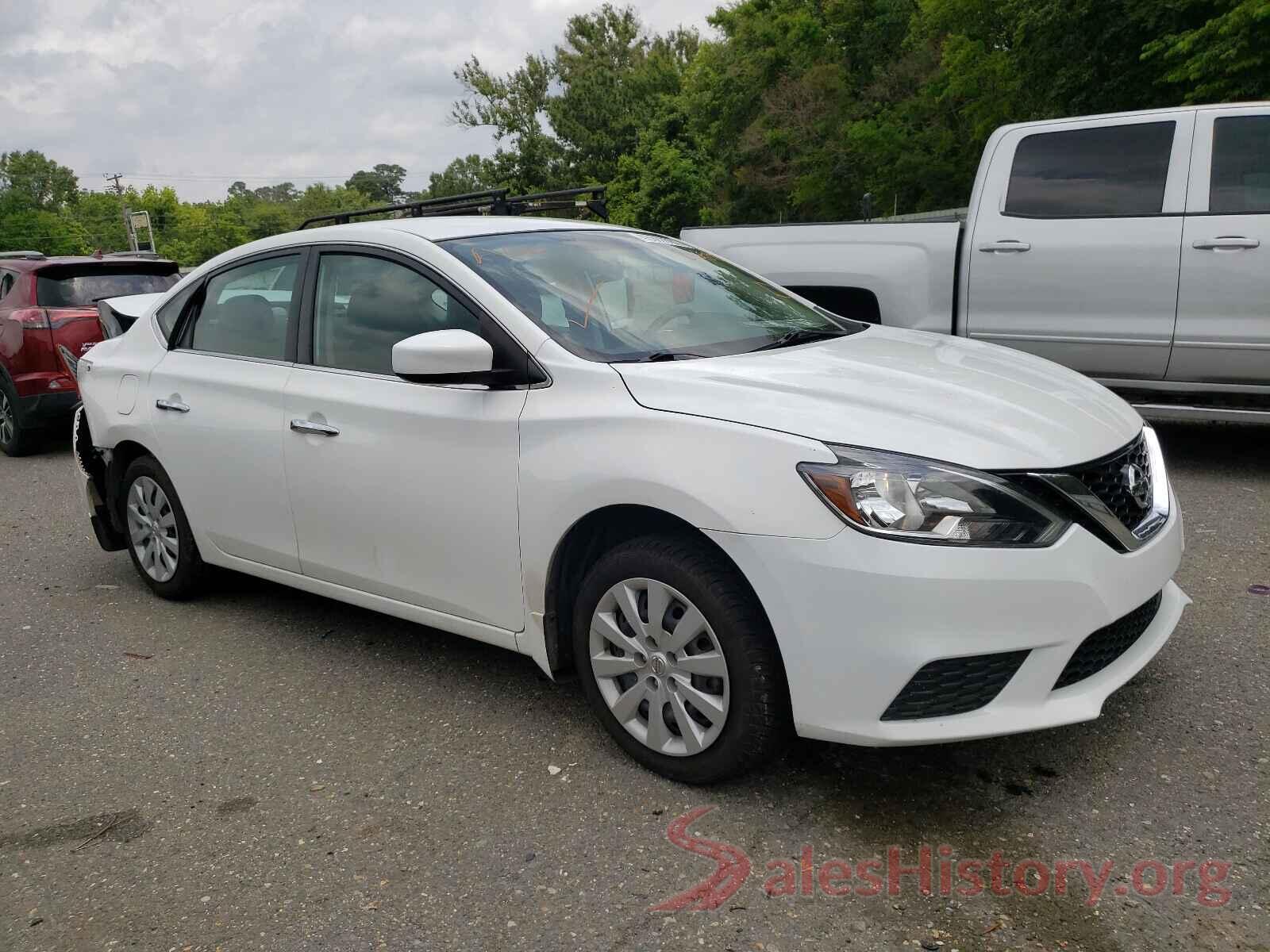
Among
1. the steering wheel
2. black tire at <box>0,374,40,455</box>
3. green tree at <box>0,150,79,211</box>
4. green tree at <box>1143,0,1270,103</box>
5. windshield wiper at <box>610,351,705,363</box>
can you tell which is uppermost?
green tree at <box>0,150,79,211</box>

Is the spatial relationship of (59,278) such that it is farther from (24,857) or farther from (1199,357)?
(1199,357)

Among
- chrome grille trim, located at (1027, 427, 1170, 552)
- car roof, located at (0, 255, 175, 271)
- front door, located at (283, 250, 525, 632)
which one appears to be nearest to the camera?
chrome grille trim, located at (1027, 427, 1170, 552)

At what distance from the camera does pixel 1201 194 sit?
6012mm

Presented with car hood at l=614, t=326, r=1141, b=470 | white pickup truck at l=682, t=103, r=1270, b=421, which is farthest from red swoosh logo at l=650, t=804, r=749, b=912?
white pickup truck at l=682, t=103, r=1270, b=421

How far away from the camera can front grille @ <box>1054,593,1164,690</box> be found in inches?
110

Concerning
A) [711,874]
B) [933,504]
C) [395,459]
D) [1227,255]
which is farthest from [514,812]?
[1227,255]

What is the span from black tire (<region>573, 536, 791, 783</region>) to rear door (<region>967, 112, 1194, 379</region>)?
4.24 meters

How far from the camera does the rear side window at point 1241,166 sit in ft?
19.3

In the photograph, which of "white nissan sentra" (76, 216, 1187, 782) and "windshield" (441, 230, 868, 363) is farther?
"windshield" (441, 230, 868, 363)

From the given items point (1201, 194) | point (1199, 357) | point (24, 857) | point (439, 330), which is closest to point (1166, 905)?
point (439, 330)

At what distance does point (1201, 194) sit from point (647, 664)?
475 centimetres

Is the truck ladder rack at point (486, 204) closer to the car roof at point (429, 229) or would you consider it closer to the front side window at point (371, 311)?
the car roof at point (429, 229)

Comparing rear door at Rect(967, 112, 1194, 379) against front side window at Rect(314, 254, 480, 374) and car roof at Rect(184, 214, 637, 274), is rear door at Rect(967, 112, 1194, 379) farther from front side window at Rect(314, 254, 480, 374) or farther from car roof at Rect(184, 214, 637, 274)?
front side window at Rect(314, 254, 480, 374)

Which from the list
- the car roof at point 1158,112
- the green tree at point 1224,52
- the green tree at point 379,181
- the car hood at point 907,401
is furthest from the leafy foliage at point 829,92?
the green tree at point 379,181
